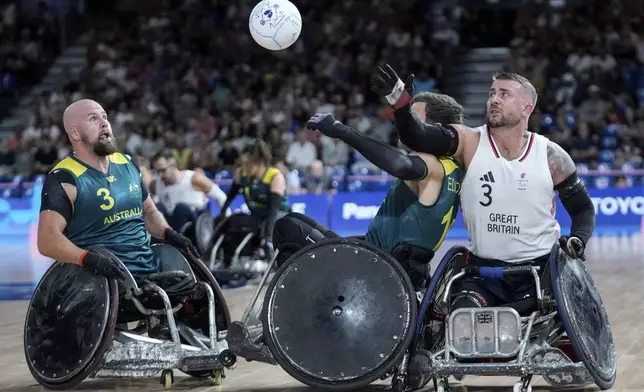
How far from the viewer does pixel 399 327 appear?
6.19m

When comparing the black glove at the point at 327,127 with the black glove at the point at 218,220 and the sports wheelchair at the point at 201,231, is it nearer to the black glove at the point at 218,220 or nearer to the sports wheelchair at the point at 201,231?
the sports wheelchair at the point at 201,231

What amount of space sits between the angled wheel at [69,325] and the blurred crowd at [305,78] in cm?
1325

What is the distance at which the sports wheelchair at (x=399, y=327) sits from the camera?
616 cm

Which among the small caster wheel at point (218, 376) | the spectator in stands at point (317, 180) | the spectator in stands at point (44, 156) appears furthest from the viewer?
the spectator in stands at point (44, 156)

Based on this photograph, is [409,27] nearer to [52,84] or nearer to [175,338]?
[52,84]

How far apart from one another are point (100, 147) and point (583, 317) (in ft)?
9.94

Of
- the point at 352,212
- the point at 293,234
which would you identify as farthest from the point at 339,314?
the point at 352,212

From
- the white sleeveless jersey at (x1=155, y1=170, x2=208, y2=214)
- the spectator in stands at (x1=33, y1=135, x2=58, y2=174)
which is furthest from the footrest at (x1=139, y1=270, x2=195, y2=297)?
the spectator in stands at (x1=33, y1=135, x2=58, y2=174)

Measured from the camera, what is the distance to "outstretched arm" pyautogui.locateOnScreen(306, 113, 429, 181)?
6.22m

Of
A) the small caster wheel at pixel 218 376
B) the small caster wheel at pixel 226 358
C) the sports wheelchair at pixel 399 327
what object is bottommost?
the small caster wheel at pixel 218 376

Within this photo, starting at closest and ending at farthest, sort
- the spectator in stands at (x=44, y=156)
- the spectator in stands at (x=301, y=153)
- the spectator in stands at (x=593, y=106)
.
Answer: the spectator in stands at (x=301, y=153) < the spectator in stands at (x=593, y=106) < the spectator in stands at (x=44, y=156)

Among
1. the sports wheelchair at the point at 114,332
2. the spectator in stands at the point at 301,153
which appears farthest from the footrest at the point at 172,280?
the spectator in stands at the point at 301,153

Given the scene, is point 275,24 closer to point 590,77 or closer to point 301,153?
point 301,153

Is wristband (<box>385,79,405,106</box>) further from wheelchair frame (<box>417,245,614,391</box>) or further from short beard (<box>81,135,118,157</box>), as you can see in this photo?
short beard (<box>81,135,118,157</box>)
